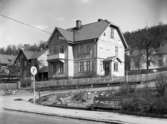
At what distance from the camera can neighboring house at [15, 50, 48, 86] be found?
3978cm

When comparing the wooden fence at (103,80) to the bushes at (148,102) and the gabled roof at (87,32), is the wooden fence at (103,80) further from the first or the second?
the bushes at (148,102)

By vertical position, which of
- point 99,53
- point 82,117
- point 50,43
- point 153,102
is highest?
point 50,43

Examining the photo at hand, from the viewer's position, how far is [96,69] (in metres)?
28.4

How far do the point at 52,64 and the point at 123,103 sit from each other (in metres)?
24.6

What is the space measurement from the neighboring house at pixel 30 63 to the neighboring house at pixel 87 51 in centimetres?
682

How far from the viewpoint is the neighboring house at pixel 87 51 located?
28.9 m

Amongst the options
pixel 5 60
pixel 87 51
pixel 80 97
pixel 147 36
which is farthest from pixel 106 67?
pixel 5 60

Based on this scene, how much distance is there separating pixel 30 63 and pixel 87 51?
18463 millimetres

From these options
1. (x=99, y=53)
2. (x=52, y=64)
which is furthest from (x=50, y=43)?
(x=99, y=53)

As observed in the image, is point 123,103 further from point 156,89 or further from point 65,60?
point 65,60

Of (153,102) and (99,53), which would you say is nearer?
(153,102)

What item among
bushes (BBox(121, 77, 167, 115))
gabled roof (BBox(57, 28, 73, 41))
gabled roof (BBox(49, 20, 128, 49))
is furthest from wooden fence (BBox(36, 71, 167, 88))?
bushes (BBox(121, 77, 167, 115))

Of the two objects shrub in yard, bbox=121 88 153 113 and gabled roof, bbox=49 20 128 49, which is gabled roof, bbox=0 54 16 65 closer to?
gabled roof, bbox=49 20 128 49

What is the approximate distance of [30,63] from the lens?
145ft
